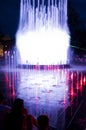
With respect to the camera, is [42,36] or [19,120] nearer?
[19,120]

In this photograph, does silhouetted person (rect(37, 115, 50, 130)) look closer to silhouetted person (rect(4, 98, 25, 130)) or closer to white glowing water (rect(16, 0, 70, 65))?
silhouetted person (rect(4, 98, 25, 130))

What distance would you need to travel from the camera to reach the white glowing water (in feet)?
131

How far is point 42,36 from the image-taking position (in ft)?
134

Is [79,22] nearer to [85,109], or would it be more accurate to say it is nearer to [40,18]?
[40,18]

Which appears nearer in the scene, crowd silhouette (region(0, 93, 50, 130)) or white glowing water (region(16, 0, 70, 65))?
crowd silhouette (region(0, 93, 50, 130))

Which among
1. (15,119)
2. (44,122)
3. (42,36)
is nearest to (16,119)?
(15,119)

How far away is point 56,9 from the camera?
42188mm

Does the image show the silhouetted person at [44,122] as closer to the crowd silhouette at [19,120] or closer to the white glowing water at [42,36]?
the crowd silhouette at [19,120]

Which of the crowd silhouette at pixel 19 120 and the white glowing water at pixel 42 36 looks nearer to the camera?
the crowd silhouette at pixel 19 120

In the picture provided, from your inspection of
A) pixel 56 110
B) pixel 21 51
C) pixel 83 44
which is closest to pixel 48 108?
pixel 56 110

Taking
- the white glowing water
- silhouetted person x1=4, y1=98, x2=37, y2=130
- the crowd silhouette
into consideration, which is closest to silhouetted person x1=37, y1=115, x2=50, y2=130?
the crowd silhouette

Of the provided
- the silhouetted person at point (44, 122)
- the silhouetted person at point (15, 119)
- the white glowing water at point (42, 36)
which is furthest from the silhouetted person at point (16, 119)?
the white glowing water at point (42, 36)

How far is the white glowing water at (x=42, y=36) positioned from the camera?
3984cm

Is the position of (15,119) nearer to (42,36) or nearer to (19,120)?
(19,120)
